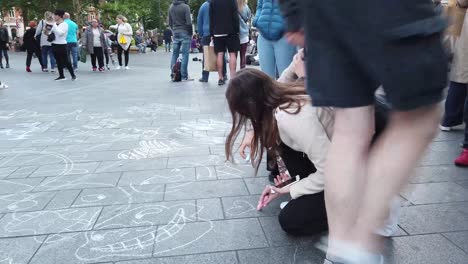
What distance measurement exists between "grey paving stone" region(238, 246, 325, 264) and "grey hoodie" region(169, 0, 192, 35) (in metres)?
8.36

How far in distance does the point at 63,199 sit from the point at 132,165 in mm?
781

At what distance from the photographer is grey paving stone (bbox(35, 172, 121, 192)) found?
3.02m

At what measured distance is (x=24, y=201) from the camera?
2.78 m

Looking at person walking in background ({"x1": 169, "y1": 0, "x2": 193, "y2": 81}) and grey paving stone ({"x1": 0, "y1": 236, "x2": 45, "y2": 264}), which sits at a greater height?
person walking in background ({"x1": 169, "y1": 0, "x2": 193, "y2": 81})

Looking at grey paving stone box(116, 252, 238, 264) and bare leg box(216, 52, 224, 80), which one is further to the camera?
bare leg box(216, 52, 224, 80)

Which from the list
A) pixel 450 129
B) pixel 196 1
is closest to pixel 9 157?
pixel 450 129

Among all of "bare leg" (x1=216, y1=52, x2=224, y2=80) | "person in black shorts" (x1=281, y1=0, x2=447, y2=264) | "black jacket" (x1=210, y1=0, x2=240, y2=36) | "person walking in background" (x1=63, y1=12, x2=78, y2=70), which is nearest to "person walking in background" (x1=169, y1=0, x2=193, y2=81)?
"bare leg" (x1=216, y1=52, x2=224, y2=80)

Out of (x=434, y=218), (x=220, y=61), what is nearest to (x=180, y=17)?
(x=220, y=61)

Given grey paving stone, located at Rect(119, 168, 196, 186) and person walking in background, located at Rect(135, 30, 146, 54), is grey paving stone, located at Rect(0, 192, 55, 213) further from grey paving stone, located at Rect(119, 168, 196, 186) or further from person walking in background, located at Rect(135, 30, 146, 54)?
person walking in background, located at Rect(135, 30, 146, 54)

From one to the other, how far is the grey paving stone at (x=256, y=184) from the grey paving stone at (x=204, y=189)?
0.04m

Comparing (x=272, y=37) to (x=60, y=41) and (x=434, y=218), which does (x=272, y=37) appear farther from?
(x=60, y=41)

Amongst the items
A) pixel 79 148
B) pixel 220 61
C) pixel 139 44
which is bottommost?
pixel 139 44

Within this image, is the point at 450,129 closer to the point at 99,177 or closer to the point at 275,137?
the point at 275,137

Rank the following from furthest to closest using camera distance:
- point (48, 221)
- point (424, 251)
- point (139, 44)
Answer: point (139, 44)
point (48, 221)
point (424, 251)
